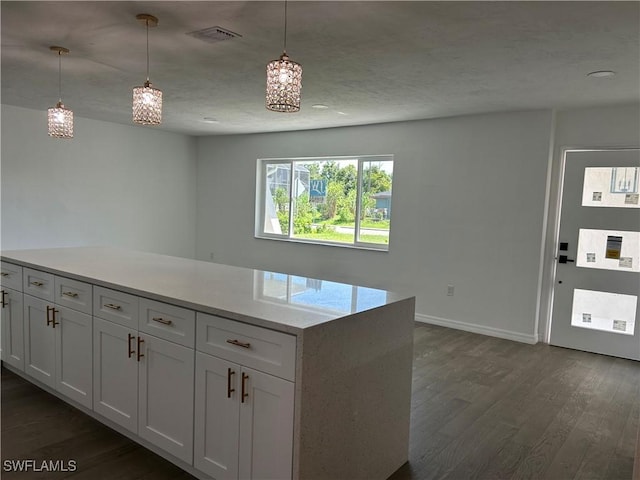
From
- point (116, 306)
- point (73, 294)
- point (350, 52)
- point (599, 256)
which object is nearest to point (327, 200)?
point (599, 256)

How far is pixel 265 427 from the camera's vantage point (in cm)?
185

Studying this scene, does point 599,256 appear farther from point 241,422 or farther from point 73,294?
point 73,294

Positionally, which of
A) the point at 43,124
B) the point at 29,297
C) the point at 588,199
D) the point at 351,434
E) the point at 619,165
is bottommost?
the point at 351,434

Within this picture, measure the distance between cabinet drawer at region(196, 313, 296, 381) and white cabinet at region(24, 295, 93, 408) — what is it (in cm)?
102

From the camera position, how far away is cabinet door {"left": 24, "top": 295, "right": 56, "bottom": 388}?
291 cm

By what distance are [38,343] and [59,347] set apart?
0.29 metres

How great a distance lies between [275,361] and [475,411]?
6.23 ft

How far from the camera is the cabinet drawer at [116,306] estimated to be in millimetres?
2365

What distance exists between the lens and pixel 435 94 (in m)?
4.08

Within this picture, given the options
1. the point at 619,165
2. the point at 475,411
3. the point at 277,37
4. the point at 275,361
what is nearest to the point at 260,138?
the point at 277,37

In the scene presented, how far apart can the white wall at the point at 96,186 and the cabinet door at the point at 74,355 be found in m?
3.56

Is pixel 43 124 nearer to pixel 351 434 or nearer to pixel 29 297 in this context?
pixel 29 297

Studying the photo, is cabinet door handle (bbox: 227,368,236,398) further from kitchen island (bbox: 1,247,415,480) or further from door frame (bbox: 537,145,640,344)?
door frame (bbox: 537,145,640,344)

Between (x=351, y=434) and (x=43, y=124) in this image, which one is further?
(x=43, y=124)
